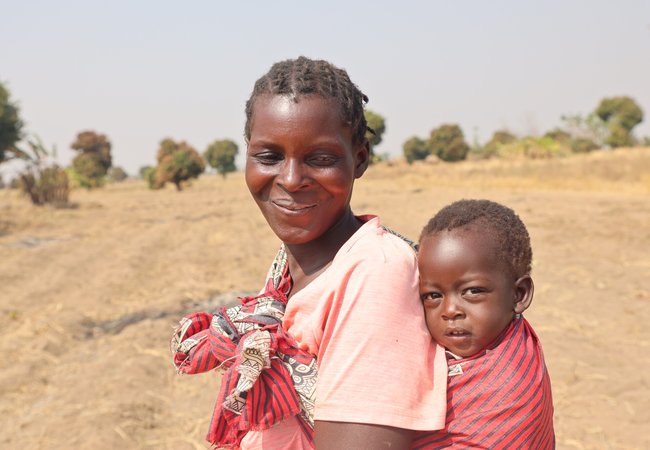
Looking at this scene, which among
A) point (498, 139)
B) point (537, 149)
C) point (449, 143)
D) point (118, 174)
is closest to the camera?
point (537, 149)

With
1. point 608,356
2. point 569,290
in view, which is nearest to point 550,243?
point 569,290

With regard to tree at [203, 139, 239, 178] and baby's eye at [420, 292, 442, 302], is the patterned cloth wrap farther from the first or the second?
tree at [203, 139, 239, 178]

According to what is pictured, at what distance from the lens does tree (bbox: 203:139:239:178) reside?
54.5 metres

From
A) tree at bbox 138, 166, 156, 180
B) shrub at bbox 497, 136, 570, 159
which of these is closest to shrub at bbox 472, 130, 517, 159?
shrub at bbox 497, 136, 570, 159

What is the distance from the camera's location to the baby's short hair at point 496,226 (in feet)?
4.27

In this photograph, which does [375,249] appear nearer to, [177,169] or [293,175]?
[293,175]

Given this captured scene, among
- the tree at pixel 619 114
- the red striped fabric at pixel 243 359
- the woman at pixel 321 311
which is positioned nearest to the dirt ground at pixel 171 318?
the red striped fabric at pixel 243 359

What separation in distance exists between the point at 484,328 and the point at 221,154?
54.4 meters

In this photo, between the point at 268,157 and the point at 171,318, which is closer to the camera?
the point at 268,157

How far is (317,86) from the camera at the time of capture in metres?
1.27

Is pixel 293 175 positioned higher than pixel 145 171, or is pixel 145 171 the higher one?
pixel 293 175

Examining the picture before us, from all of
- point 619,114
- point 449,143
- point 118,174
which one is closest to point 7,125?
point 449,143

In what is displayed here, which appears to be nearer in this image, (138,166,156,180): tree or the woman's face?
the woman's face

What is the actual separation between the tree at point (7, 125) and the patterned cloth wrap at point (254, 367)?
75.0ft
